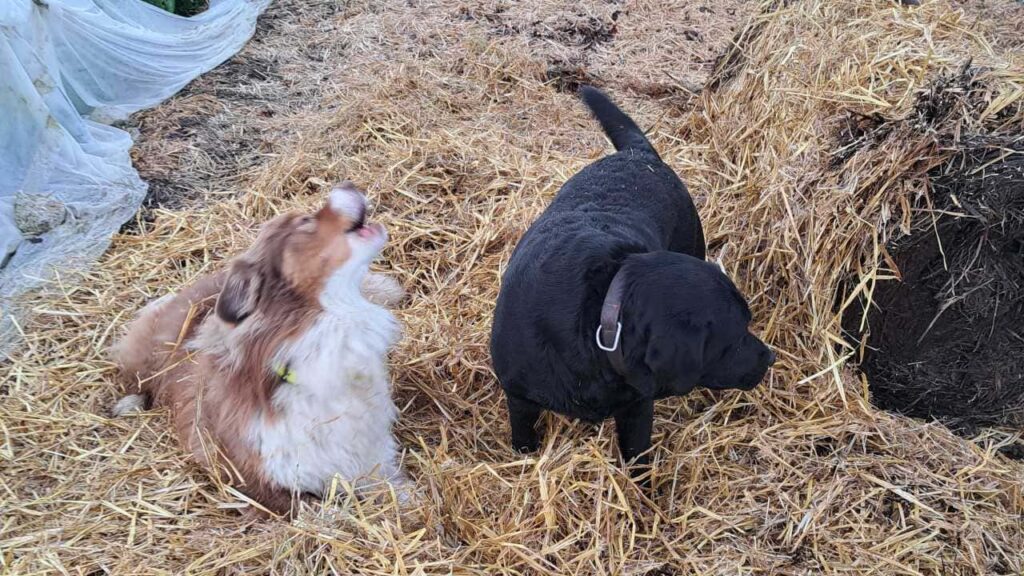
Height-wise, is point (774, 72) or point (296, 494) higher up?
point (774, 72)

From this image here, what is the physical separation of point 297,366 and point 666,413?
1732 millimetres

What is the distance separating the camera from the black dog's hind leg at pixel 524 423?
9.48 ft

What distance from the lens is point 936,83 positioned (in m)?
2.96

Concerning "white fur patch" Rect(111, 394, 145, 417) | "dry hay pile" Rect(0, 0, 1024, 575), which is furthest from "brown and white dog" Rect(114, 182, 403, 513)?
"white fur patch" Rect(111, 394, 145, 417)

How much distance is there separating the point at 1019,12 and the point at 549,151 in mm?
3395

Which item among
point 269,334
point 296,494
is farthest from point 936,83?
point 296,494

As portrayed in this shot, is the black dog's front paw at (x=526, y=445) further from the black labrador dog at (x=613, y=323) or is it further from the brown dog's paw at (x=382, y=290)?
the brown dog's paw at (x=382, y=290)

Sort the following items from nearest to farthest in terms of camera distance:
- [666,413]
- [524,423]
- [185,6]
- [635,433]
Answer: [635,433]
[524,423]
[666,413]
[185,6]

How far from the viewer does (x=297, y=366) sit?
2734 millimetres

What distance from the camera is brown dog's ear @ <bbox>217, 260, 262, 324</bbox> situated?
2.77 m

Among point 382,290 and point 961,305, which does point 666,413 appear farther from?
point 382,290

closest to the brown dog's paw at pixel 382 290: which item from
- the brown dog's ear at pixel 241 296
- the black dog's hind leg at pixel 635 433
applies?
the brown dog's ear at pixel 241 296

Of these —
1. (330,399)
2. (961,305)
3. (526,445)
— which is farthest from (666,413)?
(330,399)

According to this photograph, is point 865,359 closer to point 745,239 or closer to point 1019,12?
point 745,239
